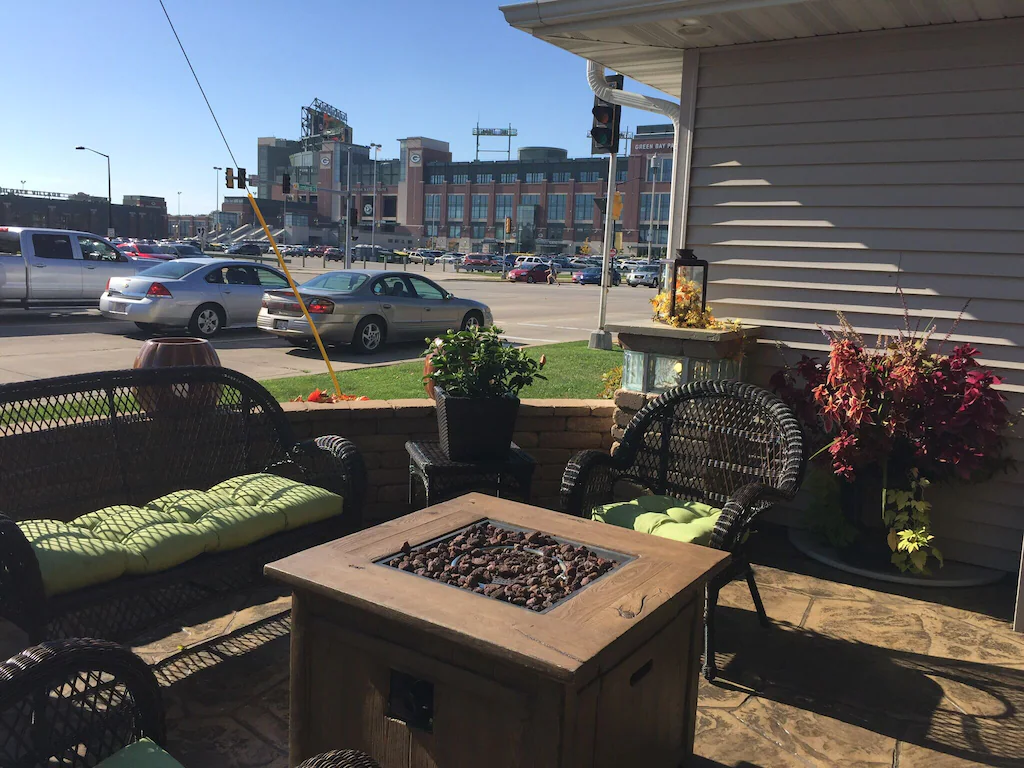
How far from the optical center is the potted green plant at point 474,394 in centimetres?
446

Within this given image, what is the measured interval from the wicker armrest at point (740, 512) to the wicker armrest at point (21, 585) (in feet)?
8.07

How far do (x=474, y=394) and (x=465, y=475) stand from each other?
0.42m

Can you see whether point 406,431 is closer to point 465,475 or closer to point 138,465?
point 465,475

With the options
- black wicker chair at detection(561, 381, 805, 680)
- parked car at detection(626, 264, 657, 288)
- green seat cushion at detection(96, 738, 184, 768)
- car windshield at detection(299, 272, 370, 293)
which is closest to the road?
car windshield at detection(299, 272, 370, 293)

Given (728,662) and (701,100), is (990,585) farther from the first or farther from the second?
(701,100)

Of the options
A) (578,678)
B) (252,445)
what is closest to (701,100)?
(252,445)

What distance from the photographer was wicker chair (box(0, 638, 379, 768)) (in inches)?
81.9

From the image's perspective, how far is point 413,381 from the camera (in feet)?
29.8

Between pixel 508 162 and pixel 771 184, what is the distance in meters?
113

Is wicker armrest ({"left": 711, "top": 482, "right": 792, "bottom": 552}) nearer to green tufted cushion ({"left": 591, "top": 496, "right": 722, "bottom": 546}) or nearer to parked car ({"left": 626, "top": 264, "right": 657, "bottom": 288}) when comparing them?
green tufted cushion ({"left": 591, "top": 496, "right": 722, "bottom": 546})

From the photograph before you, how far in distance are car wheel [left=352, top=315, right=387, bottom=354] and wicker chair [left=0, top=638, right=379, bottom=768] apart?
35.9 ft

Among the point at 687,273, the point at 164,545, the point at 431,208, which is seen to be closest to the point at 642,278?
the point at 687,273

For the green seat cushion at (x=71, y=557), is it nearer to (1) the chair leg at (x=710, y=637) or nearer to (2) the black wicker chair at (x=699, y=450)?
(2) the black wicker chair at (x=699, y=450)

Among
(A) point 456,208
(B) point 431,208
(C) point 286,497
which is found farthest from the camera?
(B) point 431,208
